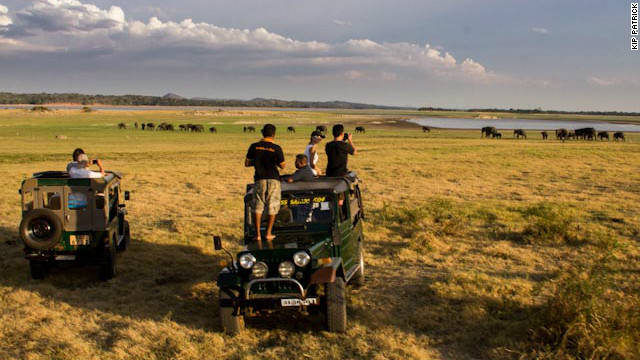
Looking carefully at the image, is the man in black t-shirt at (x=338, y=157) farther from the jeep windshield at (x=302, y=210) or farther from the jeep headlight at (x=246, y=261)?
the jeep headlight at (x=246, y=261)

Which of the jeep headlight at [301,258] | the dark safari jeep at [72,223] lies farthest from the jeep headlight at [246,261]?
the dark safari jeep at [72,223]

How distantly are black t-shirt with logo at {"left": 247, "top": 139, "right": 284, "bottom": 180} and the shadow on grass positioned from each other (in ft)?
7.35

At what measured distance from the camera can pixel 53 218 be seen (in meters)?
8.95

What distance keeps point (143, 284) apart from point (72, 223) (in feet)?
5.52

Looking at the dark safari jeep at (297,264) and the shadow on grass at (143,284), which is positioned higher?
the dark safari jeep at (297,264)

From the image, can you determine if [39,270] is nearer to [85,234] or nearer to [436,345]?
[85,234]

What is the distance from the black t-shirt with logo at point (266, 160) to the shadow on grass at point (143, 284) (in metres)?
2.24

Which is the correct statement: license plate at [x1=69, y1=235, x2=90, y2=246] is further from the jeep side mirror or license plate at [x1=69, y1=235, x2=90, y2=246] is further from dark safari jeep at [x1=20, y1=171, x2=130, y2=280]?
the jeep side mirror

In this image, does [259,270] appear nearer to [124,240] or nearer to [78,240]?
[78,240]

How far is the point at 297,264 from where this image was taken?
6.66 metres

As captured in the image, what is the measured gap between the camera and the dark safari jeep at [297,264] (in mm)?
6520

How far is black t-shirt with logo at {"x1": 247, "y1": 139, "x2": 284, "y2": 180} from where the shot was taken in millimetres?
7699

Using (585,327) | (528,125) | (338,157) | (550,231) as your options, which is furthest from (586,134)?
(585,327)

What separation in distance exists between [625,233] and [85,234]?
12168 mm
